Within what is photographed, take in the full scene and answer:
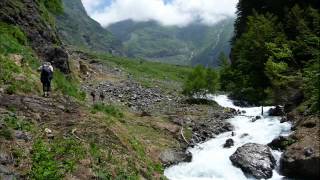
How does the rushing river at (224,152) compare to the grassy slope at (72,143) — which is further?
the rushing river at (224,152)

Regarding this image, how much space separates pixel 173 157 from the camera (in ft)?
104

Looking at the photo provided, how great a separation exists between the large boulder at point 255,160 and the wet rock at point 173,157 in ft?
9.85

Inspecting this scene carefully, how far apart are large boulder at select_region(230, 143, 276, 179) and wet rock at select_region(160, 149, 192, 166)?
300 cm

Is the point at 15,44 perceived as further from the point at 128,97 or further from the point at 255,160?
the point at 255,160

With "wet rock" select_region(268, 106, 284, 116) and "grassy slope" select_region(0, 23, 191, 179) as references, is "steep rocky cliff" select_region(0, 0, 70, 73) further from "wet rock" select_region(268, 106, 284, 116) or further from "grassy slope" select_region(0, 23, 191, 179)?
"wet rock" select_region(268, 106, 284, 116)

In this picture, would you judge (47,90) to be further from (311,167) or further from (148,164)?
(311,167)

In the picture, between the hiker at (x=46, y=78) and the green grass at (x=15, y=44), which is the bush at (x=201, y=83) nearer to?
the green grass at (x=15, y=44)

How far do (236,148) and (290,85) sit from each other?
15.0m

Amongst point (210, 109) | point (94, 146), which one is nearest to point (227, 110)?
point (210, 109)

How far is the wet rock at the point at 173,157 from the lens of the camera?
3080cm

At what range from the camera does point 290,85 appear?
46656mm

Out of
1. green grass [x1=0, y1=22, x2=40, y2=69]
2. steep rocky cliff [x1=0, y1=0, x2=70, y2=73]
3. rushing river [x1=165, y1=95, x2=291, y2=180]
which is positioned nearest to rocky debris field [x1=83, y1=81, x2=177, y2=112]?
steep rocky cliff [x1=0, y1=0, x2=70, y2=73]

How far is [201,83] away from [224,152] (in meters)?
29.3

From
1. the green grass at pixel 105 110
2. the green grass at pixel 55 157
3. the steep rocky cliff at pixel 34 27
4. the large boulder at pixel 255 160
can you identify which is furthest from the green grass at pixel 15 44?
the large boulder at pixel 255 160
